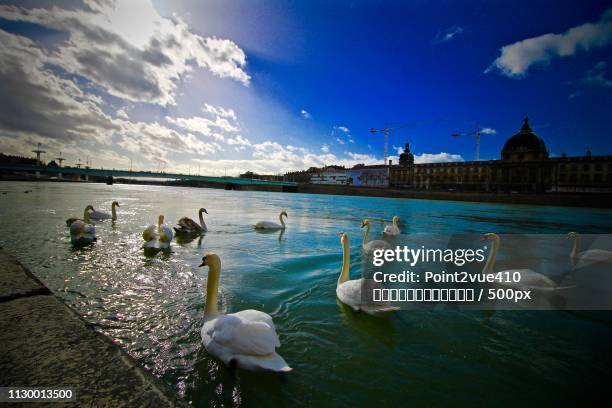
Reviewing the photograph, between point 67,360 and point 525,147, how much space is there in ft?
286

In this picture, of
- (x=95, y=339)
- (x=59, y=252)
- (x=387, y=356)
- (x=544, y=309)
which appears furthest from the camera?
(x=59, y=252)

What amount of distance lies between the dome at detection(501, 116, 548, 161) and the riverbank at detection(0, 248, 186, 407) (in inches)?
3332

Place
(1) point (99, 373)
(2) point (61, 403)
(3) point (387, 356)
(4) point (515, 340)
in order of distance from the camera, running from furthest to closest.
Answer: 1. (4) point (515, 340)
2. (3) point (387, 356)
3. (1) point (99, 373)
4. (2) point (61, 403)

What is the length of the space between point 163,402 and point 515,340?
378 cm

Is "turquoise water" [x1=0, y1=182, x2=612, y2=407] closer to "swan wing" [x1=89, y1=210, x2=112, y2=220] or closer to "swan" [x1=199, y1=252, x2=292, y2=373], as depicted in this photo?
"swan" [x1=199, y1=252, x2=292, y2=373]

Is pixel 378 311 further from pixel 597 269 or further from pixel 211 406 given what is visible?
pixel 597 269

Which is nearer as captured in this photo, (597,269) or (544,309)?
(544,309)

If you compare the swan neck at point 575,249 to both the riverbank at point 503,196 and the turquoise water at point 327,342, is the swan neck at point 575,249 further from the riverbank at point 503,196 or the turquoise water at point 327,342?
the riverbank at point 503,196

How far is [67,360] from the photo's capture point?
171cm

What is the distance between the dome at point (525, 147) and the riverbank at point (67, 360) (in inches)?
A: 3332

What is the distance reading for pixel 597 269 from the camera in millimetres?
6184

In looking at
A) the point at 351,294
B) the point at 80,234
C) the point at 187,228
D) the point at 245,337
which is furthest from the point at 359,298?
the point at 187,228

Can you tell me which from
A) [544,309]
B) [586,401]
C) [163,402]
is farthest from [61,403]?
[544,309]

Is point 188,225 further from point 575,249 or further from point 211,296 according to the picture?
point 575,249
